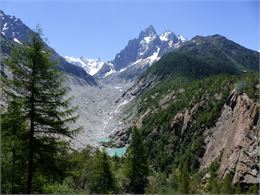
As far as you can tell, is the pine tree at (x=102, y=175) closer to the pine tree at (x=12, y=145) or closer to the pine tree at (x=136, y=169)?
the pine tree at (x=136, y=169)

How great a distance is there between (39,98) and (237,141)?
93026 millimetres

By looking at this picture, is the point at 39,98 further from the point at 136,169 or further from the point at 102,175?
the point at 136,169

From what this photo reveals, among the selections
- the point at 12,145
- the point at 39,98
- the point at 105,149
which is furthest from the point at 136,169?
the point at 12,145

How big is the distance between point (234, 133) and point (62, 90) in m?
97.8

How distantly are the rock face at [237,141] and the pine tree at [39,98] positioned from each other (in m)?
77.6

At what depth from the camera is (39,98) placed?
1048 inches

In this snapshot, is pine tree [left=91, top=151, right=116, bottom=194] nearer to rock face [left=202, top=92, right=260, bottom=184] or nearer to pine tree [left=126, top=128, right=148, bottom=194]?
pine tree [left=126, top=128, right=148, bottom=194]

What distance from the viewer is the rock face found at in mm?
101125

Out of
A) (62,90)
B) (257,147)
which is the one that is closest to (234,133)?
(257,147)

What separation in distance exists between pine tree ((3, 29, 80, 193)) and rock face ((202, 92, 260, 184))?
77.6 m

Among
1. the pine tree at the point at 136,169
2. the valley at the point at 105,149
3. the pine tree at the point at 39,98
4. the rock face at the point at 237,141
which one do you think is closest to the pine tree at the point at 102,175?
the valley at the point at 105,149

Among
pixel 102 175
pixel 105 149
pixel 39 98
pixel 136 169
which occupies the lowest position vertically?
pixel 102 175

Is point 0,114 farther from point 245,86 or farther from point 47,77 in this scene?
point 245,86

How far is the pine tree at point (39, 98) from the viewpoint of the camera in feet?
86.8
